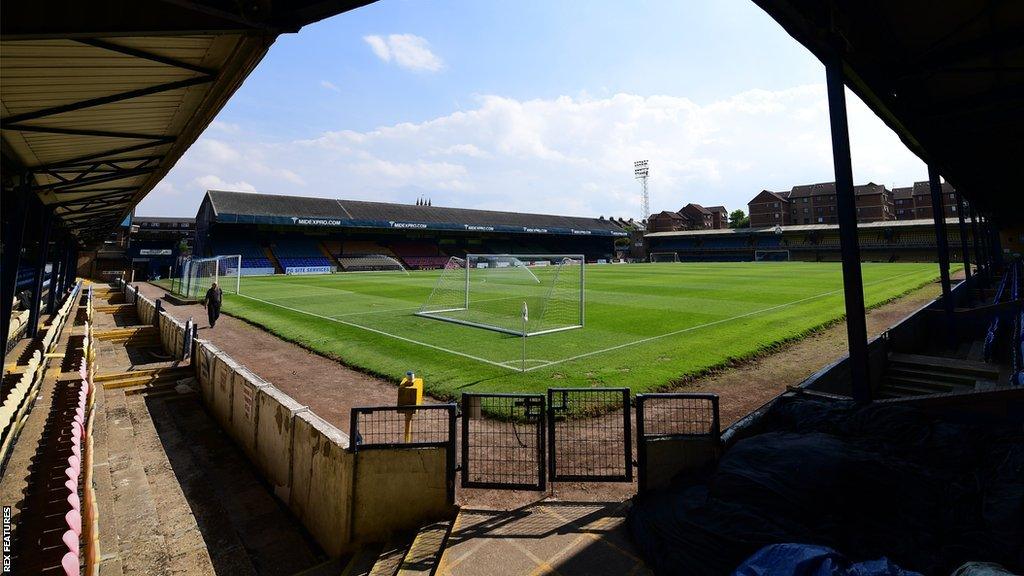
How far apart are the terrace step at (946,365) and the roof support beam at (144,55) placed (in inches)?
596

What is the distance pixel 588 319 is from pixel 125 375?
14.1 metres

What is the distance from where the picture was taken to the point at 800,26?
576cm

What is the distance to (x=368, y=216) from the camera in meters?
62.5

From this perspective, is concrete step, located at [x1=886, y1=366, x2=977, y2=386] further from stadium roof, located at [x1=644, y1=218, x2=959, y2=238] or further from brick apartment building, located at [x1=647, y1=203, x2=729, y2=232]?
brick apartment building, located at [x1=647, y1=203, x2=729, y2=232]

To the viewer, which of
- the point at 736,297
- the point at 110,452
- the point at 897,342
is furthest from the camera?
the point at 736,297

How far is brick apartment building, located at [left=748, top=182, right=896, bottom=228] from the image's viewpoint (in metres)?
84.1

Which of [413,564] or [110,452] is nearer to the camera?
[413,564]

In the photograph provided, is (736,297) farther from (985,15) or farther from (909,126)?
(985,15)

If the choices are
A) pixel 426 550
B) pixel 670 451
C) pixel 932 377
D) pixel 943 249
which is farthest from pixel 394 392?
pixel 943 249

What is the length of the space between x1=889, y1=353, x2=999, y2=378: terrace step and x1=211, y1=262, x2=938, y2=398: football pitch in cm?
264

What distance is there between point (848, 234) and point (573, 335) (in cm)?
842

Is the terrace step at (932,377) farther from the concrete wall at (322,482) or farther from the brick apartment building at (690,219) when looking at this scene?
the brick apartment building at (690,219)

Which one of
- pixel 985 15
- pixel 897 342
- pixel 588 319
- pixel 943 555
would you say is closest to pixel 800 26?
pixel 985 15

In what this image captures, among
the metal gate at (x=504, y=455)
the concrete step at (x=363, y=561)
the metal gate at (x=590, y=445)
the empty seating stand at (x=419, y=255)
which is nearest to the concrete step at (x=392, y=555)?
the concrete step at (x=363, y=561)
